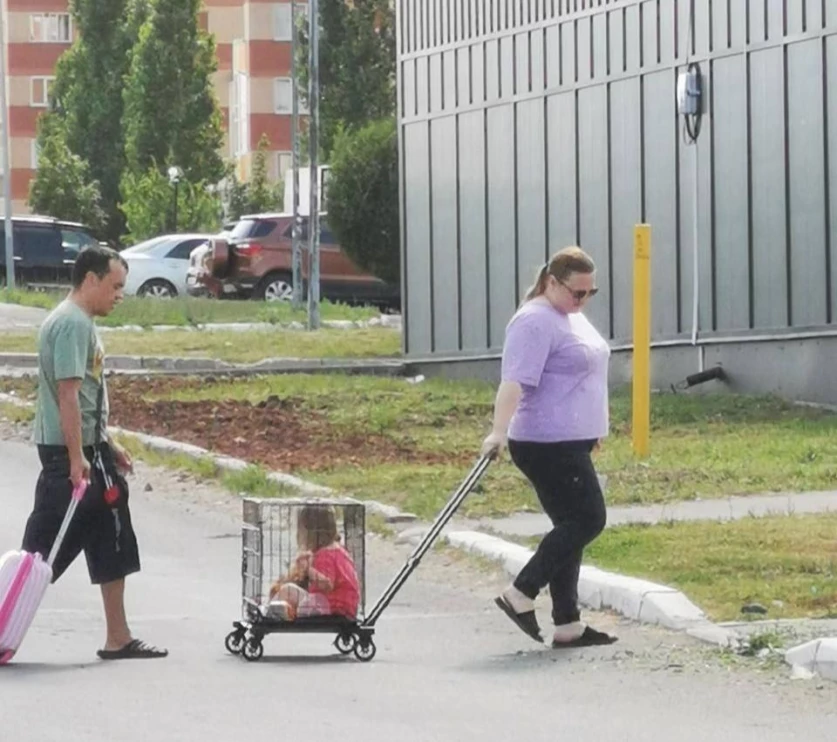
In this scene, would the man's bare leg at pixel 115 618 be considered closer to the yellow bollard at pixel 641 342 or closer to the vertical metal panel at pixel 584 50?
the yellow bollard at pixel 641 342

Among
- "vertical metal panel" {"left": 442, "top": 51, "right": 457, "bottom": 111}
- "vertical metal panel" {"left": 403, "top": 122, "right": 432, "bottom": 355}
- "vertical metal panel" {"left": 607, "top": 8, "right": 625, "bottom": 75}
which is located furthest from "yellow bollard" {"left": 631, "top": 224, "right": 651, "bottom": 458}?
"vertical metal panel" {"left": 403, "top": 122, "right": 432, "bottom": 355}

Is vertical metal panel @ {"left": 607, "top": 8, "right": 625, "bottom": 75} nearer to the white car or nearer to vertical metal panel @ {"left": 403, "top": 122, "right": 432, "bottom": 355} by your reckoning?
vertical metal panel @ {"left": 403, "top": 122, "right": 432, "bottom": 355}

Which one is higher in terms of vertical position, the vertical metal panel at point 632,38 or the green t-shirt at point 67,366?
the vertical metal panel at point 632,38

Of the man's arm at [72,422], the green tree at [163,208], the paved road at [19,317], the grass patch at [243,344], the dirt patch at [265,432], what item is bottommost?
the dirt patch at [265,432]

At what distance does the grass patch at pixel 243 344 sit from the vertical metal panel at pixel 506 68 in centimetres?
363

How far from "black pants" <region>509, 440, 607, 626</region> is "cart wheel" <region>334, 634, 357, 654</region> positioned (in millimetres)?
768

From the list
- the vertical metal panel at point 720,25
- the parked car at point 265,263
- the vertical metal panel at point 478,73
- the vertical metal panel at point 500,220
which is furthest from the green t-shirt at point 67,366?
the parked car at point 265,263

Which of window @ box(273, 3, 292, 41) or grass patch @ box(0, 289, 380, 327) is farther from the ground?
window @ box(273, 3, 292, 41)

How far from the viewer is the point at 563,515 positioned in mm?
11062

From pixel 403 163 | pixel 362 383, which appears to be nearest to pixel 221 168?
pixel 403 163

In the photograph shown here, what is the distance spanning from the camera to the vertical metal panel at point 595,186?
26.2 meters

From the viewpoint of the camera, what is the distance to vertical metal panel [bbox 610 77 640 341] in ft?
84.3

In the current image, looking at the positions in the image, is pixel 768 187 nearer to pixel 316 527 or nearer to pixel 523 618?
pixel 523 618

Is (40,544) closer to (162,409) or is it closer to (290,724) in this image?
(290,724)
